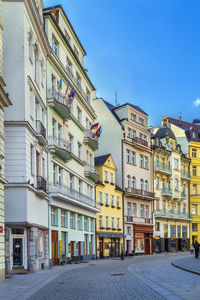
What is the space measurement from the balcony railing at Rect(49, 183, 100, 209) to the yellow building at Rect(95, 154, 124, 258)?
3.04 meters

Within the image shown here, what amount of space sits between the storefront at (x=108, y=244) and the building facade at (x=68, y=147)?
104 inches

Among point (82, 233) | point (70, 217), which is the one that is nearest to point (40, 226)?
point (70, 217)

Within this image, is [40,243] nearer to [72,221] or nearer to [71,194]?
[71,194]

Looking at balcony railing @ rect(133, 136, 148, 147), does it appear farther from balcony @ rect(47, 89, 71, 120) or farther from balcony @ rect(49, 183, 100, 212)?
balcony @ rect(47, 89, 71, 120)

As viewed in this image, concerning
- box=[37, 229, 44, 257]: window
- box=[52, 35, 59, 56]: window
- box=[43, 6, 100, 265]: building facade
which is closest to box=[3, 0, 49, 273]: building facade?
box=[37, 229, 44, 257]: window

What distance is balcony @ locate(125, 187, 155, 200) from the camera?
59250 millimetres

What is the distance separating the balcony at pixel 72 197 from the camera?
33.2 metres

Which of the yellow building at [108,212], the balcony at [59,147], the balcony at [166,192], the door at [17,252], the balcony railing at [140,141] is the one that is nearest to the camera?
the door at [17,252]

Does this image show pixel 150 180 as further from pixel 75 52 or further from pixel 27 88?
pixel 27 88

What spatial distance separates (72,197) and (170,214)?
118 ft

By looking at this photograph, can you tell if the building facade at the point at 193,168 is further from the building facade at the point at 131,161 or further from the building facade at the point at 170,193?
the building facade at the point at 131,161

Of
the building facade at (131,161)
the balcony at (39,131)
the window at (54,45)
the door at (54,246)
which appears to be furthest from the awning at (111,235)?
the balcony at (39,131)

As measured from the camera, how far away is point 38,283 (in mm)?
19547

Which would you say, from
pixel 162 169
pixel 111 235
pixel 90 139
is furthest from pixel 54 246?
pixel 162 169
